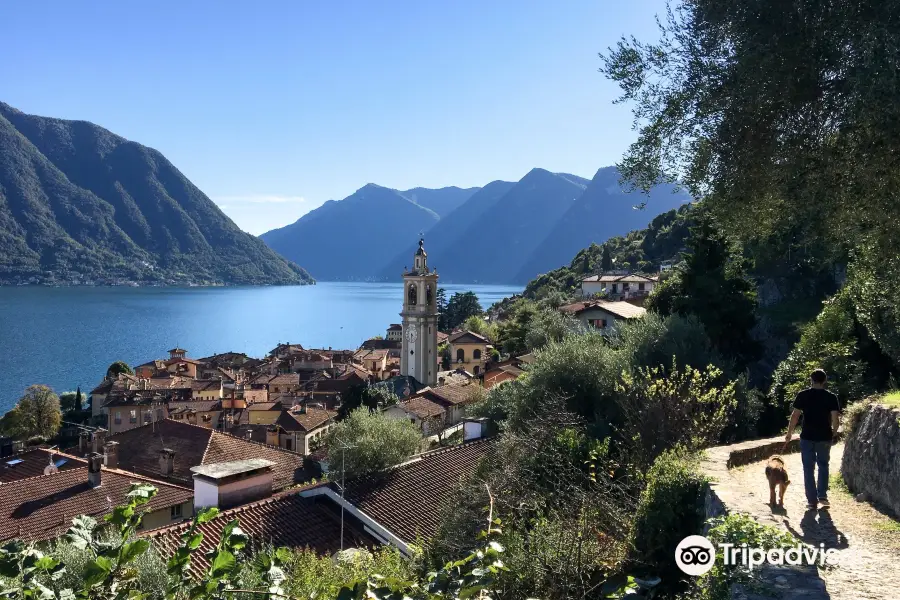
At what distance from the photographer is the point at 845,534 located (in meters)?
5.41

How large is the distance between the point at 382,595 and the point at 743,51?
5.60 meters

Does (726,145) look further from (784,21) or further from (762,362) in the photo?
(762,362)

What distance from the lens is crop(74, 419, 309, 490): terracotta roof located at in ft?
66.4

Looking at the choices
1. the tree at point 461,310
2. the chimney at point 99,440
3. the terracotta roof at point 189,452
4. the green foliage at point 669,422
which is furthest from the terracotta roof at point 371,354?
the green foliage at point 669,422

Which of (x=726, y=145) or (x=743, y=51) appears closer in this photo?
(x=743, y=51)

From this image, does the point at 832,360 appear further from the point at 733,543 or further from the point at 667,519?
the point at 733,543

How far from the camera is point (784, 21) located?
5766 millimetres

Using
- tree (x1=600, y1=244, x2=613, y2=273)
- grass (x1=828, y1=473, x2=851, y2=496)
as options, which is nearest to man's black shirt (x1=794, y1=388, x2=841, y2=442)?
grass (x1=828, y1=473, x2=851, y2=496)

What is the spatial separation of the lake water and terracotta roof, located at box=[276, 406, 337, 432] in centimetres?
3178

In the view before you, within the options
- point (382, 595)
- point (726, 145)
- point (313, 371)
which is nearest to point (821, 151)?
point (726, 145)

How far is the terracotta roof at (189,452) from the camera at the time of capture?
66.4 feet

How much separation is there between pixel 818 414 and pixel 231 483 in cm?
1246

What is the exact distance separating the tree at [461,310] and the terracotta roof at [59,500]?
6887 cm

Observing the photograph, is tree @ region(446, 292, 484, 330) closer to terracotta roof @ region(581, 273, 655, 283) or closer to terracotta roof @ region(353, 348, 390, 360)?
terracotta roof @ region(353, 348, 390, 360)
